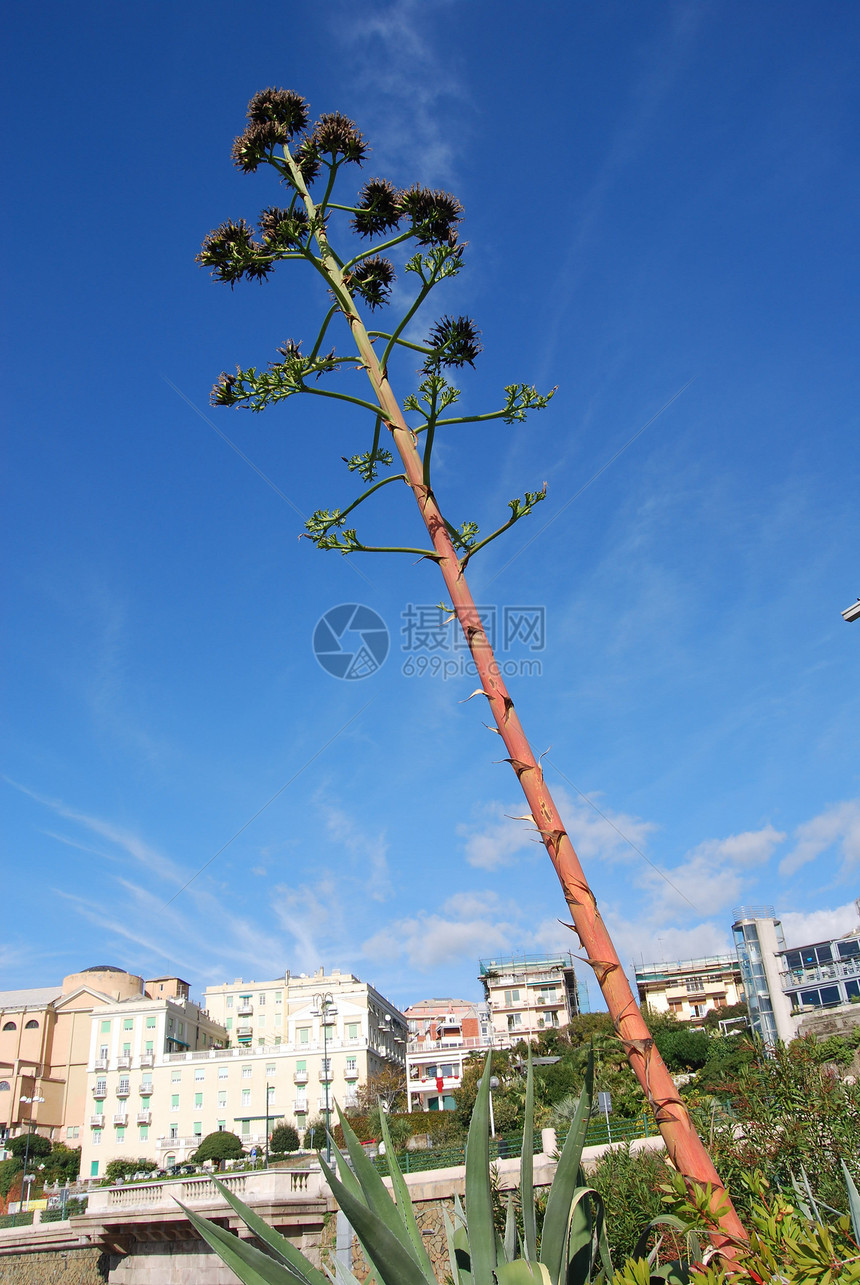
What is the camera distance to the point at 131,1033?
177ft

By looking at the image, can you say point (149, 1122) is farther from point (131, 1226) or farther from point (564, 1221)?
point (564, 1221)

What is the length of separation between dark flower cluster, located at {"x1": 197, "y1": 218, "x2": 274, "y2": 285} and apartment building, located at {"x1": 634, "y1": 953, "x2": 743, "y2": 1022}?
224 feet

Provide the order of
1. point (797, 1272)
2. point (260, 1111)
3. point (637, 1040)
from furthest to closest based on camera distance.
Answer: point (260, 1111) → point (637, 1040) → point (797, 1272)

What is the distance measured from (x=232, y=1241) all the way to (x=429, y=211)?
4.80m

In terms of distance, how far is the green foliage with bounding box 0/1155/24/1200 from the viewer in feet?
145

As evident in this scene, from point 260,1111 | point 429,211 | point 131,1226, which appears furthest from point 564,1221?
point 260,1111

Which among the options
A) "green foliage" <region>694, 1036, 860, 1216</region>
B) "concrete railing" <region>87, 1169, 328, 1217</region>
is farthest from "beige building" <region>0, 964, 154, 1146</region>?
"green foliage" <region>694, 1036, 860, 1216</region>

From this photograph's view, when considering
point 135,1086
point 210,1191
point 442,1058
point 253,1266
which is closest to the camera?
point 253,1266

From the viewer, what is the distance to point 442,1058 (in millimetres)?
52188

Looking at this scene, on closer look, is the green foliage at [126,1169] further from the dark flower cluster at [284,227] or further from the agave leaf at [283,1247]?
the dark flower cluster at [284,227]

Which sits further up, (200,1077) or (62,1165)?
(200,1077)

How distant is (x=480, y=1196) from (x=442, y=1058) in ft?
184

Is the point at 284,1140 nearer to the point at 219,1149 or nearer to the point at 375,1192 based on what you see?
the point at 219,1149

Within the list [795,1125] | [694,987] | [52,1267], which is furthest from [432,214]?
[694,987]
